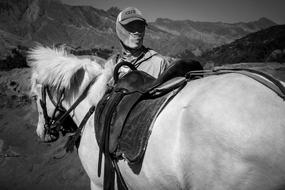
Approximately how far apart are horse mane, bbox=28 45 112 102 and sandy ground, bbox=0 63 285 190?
83cm

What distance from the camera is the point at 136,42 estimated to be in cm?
270

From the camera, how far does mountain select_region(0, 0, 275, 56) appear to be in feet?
225

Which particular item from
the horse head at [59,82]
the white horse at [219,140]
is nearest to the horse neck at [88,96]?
the horse head at [59,82]

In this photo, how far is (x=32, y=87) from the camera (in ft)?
9.32

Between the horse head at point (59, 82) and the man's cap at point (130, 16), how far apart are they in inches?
19.5

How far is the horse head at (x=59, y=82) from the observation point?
249 cm

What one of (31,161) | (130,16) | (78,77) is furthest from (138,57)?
(31,161)

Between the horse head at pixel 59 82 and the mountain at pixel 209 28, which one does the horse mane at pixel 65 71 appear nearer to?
the horse head at pixel 59 82

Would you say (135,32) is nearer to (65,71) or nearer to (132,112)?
(65,71)

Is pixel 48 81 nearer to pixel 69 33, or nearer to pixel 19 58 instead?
pixel 19 58

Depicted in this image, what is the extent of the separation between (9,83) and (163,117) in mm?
15393

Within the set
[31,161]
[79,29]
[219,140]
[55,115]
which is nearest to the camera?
[219,140]

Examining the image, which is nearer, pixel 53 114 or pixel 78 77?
pixel 78 77

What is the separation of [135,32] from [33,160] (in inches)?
217
